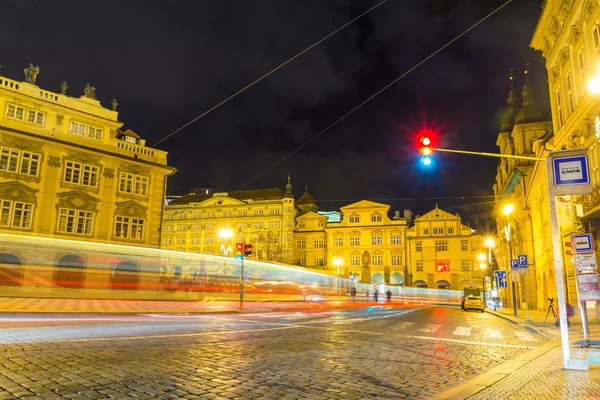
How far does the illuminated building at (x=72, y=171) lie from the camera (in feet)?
108

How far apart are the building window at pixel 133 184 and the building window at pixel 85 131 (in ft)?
12.8

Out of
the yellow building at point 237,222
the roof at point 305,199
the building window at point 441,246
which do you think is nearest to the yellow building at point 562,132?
the building window at point 441,246

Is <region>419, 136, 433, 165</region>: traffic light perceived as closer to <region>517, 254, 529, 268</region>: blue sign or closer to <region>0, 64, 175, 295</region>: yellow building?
<region>517, 254, 529, 268</region>: blue sign

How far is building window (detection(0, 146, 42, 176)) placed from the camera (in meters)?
32.5

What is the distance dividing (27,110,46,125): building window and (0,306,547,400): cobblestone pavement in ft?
90.0

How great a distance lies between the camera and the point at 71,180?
35812 millimetres

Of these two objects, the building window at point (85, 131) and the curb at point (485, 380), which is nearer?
the curb at point (485, 380)

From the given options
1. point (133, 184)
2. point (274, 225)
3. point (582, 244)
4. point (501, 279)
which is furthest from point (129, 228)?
point (274, 225)

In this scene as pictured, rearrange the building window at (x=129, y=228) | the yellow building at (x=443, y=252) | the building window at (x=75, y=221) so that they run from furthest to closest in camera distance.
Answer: the yellow building at (x=443, y=252) → the building window at (x=129, y=228) → the building window at (x=75, y=221)

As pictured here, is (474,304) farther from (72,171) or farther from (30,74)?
(30,74)

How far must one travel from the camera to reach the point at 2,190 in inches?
1273

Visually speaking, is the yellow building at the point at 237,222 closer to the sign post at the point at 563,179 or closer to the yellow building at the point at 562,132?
the yellow building at the point at 562,132

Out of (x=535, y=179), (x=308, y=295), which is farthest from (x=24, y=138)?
(x=535, y=179)

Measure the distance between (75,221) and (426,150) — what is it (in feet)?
102
